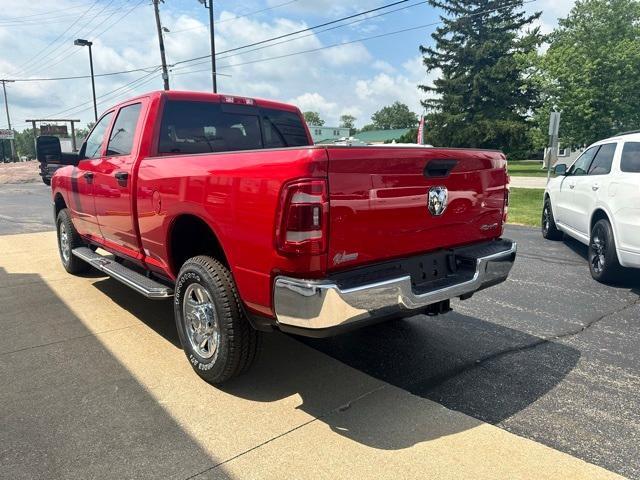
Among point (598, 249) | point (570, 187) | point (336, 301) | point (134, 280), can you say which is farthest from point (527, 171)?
point (336, 301)

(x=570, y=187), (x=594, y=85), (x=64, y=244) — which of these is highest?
(x=594, y=85)

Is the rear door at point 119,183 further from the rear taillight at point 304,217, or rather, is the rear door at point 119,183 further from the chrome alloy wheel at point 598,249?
the chrome alloy wheel at point 598,249

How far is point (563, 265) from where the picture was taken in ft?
22.7

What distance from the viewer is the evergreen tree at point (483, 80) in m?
40.5

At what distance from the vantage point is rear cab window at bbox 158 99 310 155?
13.3 ft

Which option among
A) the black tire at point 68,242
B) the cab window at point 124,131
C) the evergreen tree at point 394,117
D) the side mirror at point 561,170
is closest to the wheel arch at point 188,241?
the cab window at point 124,131

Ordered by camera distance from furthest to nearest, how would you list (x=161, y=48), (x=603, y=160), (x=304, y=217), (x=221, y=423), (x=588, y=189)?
(x=161, y=48)
(x=588, y=189)
(x=603, y=160)
(x=221, y=423)
(x=304, y=217)

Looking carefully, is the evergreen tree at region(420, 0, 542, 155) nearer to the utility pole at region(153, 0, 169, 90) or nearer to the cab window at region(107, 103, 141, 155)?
the utility pole at region(153, 0, 169, 90)

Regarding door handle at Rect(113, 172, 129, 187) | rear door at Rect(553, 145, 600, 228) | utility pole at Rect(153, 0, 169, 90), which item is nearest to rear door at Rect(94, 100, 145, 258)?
door handle at Rect(113, 172, 129, 187)

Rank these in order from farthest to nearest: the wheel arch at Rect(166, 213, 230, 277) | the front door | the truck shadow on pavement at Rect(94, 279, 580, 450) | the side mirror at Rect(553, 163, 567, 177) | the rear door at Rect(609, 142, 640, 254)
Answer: the side mirror at Rect(553, 163, 567, 177) < the rear door at Rect(609, 142, 640, 254) < the front door < the wheel arch at Rect(166, 213, 230, 277) < the truck shadow on pavement at Rect(94, 279, 580, 450)

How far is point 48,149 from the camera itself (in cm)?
527

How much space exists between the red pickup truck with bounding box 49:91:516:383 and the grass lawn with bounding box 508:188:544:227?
821 cm

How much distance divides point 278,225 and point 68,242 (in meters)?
4.68

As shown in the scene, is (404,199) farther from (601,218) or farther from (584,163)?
(584,163)
